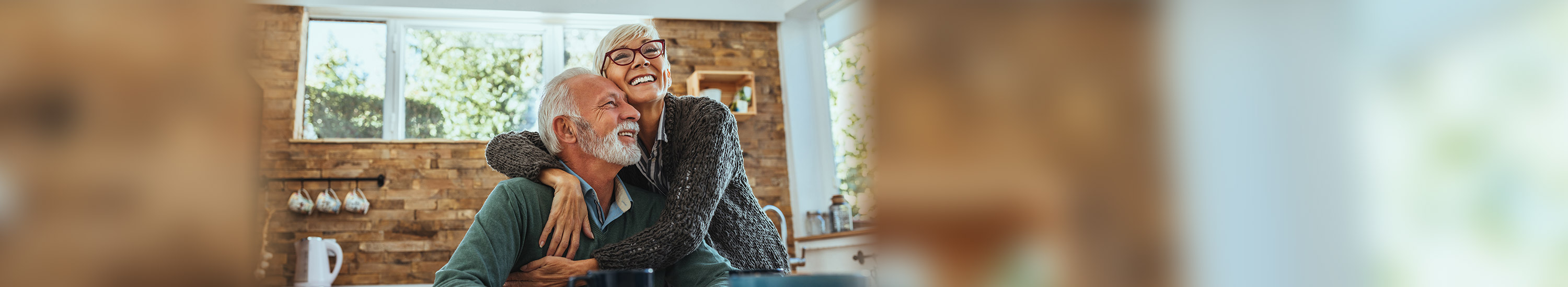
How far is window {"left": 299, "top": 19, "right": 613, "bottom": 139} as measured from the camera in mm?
4199

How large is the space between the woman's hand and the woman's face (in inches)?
7.3

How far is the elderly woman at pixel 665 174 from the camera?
4.11ft

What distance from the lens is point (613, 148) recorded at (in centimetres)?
135

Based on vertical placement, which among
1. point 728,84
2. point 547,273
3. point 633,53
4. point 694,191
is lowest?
point 547,273

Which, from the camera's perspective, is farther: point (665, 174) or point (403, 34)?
point (403, 34)

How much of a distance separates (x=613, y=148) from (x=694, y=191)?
169 millimetres

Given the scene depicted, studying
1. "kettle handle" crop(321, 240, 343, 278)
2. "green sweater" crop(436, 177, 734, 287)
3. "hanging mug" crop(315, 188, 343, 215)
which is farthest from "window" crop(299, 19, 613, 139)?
"green sweater" crop(436, 177, 734, 287)

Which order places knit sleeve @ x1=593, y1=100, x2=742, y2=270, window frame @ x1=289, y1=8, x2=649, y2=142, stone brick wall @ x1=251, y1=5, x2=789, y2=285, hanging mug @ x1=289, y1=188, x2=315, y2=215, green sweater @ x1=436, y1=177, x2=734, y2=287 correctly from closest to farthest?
green sweater @ x1=436, y1=177, x2=734, y2=287 → knit sleeve @ x1=593, y1=100, x2=742, y2=270 → hanging mug @ x1=289, y1=188, x2=315, y2=215 → stone brick wall @ x1=251, y1=5, x2=789, y2=285 → window frame @ x1=289, y1=8, x2=649, y2=142

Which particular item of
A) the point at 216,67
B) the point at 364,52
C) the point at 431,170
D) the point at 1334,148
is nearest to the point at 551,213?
the point at 216,67

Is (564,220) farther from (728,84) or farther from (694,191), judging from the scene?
(728,84)

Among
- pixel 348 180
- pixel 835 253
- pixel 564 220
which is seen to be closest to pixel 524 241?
pixel 564 220

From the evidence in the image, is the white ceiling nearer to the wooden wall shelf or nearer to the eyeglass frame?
the wooden wall shelf

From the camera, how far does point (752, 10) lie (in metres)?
4.78

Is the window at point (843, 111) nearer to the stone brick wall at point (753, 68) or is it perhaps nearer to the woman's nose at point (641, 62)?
the stone brick wall at point (753, 68)
